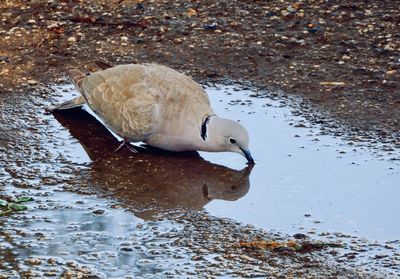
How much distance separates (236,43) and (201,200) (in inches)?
103

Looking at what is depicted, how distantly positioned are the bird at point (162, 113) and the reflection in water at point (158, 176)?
0.11 m

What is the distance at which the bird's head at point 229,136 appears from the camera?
6.52 m

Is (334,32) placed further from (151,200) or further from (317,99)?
(151,200)

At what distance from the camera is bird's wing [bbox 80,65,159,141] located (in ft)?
22.0

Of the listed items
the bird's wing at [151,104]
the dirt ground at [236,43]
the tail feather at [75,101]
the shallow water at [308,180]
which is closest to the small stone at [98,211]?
the shallow water at [308,180]

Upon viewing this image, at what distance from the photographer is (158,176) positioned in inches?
256

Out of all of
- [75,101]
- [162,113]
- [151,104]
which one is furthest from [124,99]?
[75,101]

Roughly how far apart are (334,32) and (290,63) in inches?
29.3

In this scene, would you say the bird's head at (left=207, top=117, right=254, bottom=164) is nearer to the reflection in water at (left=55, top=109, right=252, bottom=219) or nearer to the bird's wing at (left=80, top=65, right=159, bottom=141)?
the reflection in water at (left=55, top=109, right=252, bottom=219)

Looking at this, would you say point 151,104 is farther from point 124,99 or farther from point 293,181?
point 293,181

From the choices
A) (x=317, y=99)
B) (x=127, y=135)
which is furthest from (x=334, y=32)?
(x=127, y=135)

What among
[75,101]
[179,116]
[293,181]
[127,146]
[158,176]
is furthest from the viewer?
[75,101]

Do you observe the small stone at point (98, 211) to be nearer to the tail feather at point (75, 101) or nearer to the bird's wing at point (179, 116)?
the bird's wing at point (179, 116)

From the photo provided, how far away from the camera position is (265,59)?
8234 millimetres
